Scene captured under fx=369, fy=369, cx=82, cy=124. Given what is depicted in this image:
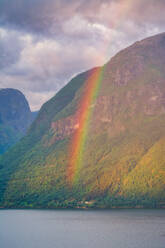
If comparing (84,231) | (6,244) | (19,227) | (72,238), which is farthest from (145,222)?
(6,244)

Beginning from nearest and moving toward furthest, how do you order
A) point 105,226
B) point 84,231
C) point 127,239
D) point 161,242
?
point 161,242
point 127,239
point 84,231
point 105,226

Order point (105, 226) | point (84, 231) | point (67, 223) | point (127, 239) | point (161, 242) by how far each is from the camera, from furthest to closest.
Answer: point (67, 223)
point (105, 226)
point (84, 231)
point (127, 239)
point (161, 242)

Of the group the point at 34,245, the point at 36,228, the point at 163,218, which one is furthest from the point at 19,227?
the point at 163,218

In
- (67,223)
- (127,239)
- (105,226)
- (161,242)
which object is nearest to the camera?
(161,242)

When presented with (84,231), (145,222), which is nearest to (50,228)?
(84,231)

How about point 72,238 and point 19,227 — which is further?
point 19,227

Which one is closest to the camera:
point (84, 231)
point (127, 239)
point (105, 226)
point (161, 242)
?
point (161, 242)

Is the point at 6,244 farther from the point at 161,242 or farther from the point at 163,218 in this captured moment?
the point at 163,218

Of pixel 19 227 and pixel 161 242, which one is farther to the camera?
pixel 19 227

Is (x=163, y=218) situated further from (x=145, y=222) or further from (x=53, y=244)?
(x=53, y=244)
